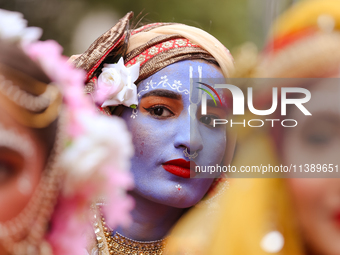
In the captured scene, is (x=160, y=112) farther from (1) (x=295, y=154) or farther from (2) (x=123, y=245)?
(1) (x=295, y=154)

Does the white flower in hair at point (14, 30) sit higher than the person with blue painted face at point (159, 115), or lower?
lower

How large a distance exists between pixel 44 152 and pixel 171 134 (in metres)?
1.05

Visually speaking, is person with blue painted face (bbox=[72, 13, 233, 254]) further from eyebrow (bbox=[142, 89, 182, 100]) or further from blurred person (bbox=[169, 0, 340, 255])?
blurred person (bbox=[169, 0, 340, 255])

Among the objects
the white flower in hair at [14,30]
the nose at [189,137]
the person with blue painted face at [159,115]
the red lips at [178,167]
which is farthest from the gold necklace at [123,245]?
the white flower in hair at [14,30]

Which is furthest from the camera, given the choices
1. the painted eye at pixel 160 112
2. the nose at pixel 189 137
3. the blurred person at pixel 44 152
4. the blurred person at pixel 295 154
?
the painted eye at pixel 160 112

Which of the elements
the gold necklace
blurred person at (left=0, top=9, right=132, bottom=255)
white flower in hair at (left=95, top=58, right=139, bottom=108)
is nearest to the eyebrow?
white flower in hair at (left=95, top=58, right=139, bottom=108)

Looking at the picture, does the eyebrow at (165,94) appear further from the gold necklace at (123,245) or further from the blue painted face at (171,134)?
the gold necklace at (123,245)

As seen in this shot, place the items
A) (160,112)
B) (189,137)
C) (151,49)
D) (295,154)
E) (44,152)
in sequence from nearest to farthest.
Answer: (44,152) < (295,154) < (189,137) < (160,112) < (151,49)

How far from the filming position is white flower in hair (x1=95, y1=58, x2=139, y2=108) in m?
2.21

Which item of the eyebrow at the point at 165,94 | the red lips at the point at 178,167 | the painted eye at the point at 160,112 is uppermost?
the eyebrow at the point at 165,94

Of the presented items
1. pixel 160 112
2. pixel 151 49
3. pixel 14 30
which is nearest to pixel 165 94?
pixel 160 112

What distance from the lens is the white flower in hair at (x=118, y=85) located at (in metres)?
2.21

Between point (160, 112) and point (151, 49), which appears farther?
point (151, 49)

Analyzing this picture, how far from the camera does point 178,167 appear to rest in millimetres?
2102
